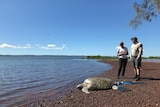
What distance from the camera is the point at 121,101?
596 centimetres

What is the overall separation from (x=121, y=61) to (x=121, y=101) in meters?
4.93

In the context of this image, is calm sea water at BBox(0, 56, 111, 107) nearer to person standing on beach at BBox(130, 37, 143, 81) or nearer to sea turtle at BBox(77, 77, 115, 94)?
sea turtle at BBox(77, 77, 115, 94)

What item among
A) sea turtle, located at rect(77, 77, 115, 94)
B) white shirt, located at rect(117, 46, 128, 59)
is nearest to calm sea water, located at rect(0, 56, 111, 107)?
sea turtle, located at rect(77, 77, 115, 94)

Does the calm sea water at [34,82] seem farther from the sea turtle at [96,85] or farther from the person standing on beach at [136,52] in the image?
the person standing on beach at [136,52]

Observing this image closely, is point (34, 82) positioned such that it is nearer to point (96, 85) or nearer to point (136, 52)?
point (96, 85)

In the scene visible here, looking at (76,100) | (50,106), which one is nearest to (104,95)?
(76,100)

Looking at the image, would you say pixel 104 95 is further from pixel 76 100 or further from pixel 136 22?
A: pixel 136 22

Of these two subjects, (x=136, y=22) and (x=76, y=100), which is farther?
(x=136, y=22)

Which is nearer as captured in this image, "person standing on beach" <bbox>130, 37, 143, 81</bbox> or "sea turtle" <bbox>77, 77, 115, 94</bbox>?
"sea turtle" <bbox>77, 77, 115, 94</bbox>

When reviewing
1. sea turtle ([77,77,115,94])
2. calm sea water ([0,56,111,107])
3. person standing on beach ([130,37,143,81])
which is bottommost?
calm sea water ([0,56,111,107])

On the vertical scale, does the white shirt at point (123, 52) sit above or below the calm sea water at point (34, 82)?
above

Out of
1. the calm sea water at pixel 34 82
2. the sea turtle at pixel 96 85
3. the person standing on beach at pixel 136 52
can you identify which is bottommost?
the calm sea water at pixel 34 82

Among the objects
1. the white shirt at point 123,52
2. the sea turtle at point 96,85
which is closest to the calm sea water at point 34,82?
the sea turtle at point 96,85

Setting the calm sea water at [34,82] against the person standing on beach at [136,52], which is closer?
the calm sea water at [34,82]
